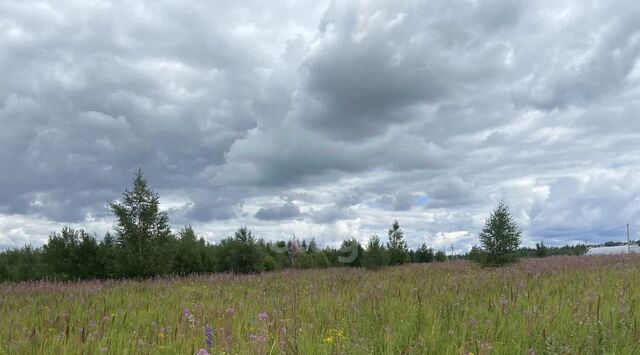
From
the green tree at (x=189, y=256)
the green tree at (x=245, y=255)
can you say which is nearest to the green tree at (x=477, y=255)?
the green tree at (x=245, y=255)

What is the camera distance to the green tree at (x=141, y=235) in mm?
19953

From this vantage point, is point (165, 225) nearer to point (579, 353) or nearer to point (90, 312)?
point (90, 312)

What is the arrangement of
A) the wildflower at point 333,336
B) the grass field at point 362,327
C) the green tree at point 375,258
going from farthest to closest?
the green tree at point 375,258, the wildflower at point 333,336, the grass field at point 362,327

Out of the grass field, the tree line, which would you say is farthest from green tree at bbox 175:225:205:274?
the grass field

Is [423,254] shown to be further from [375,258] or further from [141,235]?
[141,235]

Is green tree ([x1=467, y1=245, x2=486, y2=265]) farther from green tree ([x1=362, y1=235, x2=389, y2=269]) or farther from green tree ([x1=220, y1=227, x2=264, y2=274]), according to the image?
green tree ([x1=220, y1=227, x2=264, y2=274])

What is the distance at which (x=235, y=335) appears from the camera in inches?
A: 208

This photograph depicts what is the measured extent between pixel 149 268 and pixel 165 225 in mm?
1925

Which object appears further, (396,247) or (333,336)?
(396,247)

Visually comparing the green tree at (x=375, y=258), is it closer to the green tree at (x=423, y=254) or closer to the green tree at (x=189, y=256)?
the green tree at (x=189, y=256)

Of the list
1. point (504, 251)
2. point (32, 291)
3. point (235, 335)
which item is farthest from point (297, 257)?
point (235, 335)

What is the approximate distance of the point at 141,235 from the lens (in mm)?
20219

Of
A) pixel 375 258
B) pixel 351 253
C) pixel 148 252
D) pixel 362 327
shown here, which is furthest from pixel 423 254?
pixel 362 327

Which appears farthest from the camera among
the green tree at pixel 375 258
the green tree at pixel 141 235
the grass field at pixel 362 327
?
the green tree at pixel 375 258
